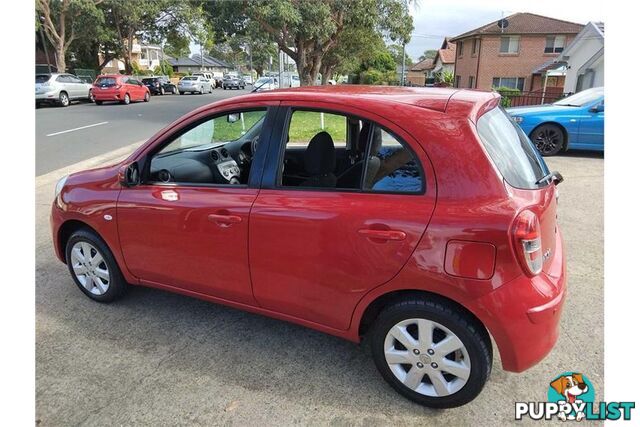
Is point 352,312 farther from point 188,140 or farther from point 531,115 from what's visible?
point 531,115

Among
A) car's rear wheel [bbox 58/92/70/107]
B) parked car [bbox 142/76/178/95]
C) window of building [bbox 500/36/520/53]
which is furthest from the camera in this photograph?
parked car [bbox 142/76/178/95]

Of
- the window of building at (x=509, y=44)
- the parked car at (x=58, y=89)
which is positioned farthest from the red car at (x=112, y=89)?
the window of building at (x=509, y=44)

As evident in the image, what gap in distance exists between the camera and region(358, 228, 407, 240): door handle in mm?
2268

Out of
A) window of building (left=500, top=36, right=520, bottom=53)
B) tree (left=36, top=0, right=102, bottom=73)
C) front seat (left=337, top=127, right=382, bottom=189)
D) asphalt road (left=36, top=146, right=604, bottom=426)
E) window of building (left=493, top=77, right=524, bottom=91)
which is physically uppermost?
window of building (left=500, top=36, right=520, bottom=53)

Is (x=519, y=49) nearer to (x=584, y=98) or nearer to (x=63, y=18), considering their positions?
(x=584, y=98)

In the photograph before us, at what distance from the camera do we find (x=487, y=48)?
109ft

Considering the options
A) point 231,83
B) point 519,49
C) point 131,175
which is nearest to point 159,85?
point 231,83

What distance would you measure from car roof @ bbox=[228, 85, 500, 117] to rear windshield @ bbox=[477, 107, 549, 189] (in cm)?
9

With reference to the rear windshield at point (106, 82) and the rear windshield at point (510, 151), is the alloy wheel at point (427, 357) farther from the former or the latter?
the rear windshield at point (106, 82)

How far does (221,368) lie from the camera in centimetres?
286

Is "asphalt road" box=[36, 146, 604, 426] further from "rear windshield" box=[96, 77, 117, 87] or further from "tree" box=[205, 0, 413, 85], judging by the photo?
"rear windshield" box=[96, 77, 117, 87]

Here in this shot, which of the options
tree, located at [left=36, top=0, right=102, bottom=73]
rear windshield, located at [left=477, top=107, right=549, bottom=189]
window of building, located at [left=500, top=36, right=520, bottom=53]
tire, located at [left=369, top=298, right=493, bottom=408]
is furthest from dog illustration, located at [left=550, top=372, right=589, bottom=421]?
window of building, located at [left=500, top=36, right=520, bottom=53]

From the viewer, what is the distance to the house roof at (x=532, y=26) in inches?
1265

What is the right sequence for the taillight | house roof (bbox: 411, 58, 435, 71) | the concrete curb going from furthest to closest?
1. house roof (bbox: 411, 58, 435, 71)
2. the concrete curb
3. the taillight
